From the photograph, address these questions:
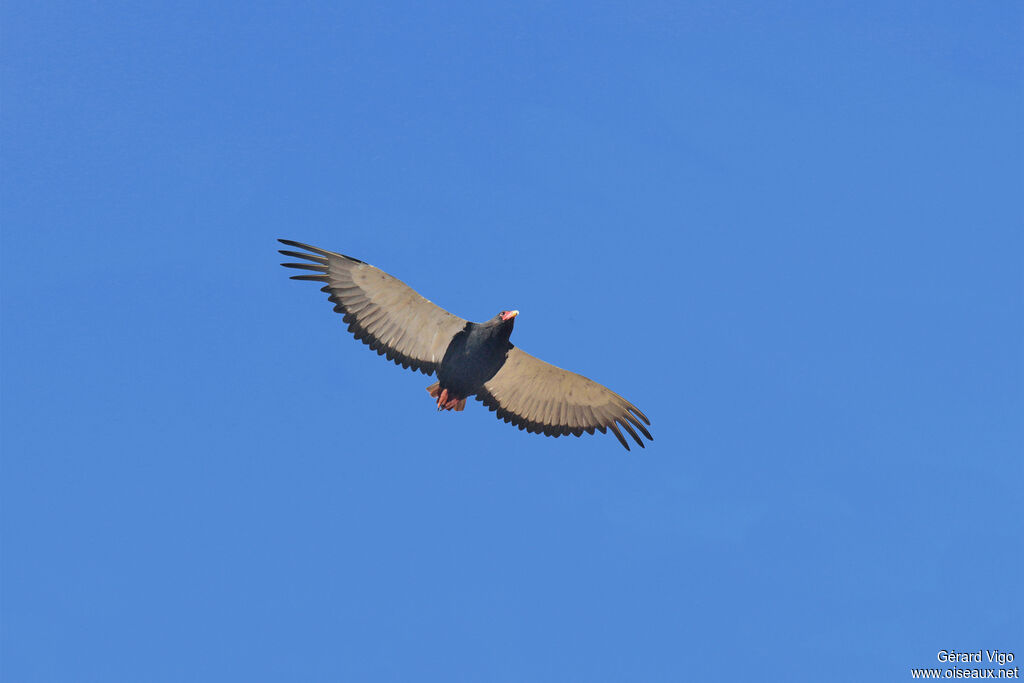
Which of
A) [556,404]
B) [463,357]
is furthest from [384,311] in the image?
[556,404]

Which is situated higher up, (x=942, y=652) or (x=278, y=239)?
(x=278, y=239)

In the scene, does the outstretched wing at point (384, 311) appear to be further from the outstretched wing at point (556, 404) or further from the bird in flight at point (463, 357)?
the outstretched wing at point (556, 404)

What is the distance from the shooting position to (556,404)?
34156mm

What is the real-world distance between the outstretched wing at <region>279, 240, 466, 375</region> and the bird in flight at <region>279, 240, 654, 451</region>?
0.02 m

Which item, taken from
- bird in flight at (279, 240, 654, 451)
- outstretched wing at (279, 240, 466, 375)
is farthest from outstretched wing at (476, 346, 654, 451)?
outstretched wing at (279, 240, 466, 375)

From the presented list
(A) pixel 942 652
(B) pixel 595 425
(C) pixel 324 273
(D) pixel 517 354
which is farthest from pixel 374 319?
(A) pixel 942 652

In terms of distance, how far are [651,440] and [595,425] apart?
1523 mm

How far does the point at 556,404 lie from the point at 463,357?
319 centimetres

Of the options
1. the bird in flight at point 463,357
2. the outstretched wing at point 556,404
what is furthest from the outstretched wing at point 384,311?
the outstretched wing at point 556,404

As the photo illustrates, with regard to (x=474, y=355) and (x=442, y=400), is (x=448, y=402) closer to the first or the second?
(x=442, y=400)

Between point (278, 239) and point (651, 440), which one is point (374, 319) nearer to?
point (278, 239)

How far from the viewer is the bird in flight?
32.0m

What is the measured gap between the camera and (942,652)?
31078 mm

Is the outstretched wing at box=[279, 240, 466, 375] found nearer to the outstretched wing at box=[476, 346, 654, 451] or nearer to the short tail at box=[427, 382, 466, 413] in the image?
the short tail at box=[427, 382, 466, 413]
